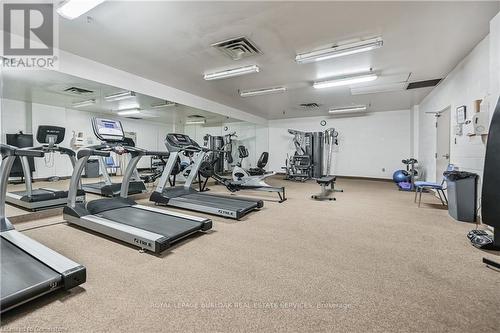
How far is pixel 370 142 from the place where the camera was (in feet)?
29.4

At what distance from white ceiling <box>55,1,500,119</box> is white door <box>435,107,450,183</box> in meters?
0.96

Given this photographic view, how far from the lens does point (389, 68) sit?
14.9 ft

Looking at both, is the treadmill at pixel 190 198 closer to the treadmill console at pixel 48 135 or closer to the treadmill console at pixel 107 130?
the treadmill console at pixel 107 130

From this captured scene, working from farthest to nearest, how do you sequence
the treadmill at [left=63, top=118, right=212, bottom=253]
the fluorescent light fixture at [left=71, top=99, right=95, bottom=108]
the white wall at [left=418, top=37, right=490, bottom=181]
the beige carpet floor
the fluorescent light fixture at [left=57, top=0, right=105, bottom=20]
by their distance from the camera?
the fluorescent light fixture at [left=71, top=99, right=95, bottom=108] → the white wall at [left=418, top=37, right=490, bottom=181] → the fluorescent light fixture at [left=57, top=0, right=105, bottom=20] → the treadmill at [left=63, top=118, right=212, bottom=253] → the beige carpet floor

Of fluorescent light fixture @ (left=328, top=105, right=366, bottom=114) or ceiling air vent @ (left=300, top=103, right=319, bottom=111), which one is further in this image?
fluorescent light fixture @ (left=328, top=105, right=366, bottom=114)

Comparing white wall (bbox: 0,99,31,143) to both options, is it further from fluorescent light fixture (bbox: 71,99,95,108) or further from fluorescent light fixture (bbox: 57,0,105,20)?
fluorescent light fixture (bbox: 57,0,105,20)

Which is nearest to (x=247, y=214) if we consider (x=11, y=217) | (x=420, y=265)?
(x=420, y=265)

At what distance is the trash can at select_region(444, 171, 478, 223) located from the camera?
10.2ft

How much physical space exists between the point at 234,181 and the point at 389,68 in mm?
4069

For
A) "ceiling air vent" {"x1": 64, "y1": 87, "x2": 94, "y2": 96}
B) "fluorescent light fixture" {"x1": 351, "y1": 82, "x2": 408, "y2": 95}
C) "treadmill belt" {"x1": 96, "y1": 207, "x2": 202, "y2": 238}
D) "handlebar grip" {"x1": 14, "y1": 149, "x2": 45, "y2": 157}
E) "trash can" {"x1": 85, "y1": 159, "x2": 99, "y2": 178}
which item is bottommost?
"treadmill belt" {"x1": 96, "y1": 207, "x2": 202, "y2": 238}

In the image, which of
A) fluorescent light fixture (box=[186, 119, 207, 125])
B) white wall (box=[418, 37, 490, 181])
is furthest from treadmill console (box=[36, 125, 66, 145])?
white wall (box=[418, 37, 490, 181])

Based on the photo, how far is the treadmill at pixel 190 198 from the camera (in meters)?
3.53

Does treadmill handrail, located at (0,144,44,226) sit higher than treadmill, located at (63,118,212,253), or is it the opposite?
treadmill handrail, located at (0,144,44,226)

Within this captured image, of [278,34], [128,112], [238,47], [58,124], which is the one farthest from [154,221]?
[128,112]
